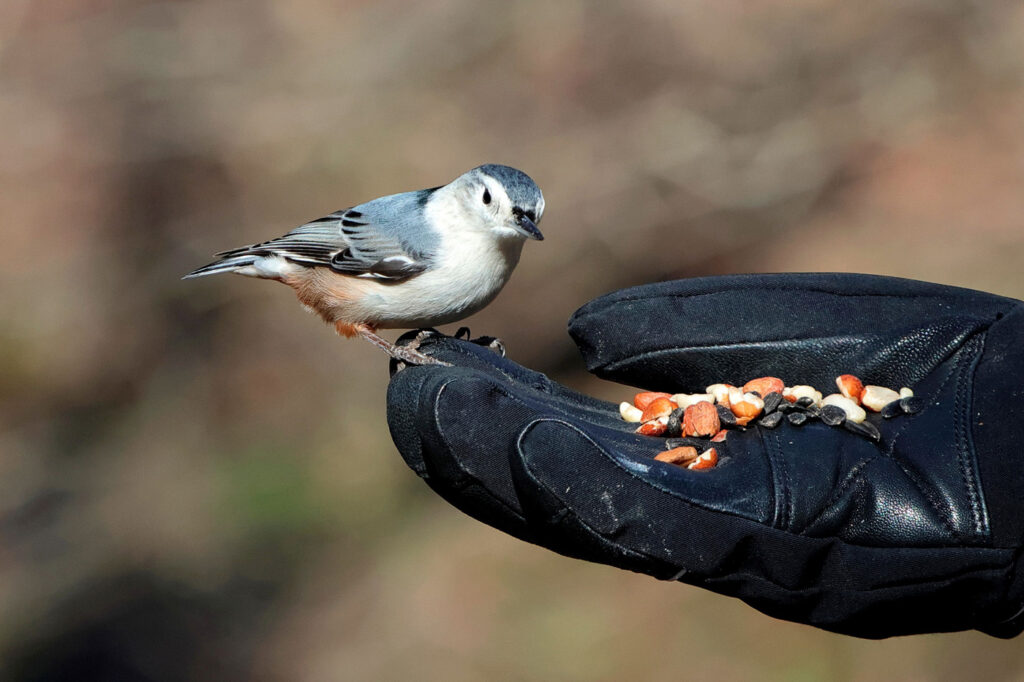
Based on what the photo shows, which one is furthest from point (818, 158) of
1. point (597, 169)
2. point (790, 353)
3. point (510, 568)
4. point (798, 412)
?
point (798, 412)

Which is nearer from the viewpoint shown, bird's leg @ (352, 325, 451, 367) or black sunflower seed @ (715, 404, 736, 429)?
black sunflower seed @ (715, 404, 736, 429)

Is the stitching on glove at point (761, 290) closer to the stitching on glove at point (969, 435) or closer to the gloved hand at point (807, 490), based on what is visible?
the gloved hand at point (807, 490)

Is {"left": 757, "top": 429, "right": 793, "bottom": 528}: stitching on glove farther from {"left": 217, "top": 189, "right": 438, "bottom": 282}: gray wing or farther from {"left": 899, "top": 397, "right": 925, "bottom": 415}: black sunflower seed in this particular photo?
{"left": 217, "top": 189, "right": 438, "bottom": 282}: gray wing

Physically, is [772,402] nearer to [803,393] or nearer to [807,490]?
[803,393]

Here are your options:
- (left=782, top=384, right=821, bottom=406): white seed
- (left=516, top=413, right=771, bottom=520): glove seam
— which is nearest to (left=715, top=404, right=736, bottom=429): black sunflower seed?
(left=782, top=384, right=821, bottom=406): white seed

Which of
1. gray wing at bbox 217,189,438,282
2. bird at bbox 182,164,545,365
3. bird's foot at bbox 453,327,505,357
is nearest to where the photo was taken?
bird at bbox 182,164,545,365

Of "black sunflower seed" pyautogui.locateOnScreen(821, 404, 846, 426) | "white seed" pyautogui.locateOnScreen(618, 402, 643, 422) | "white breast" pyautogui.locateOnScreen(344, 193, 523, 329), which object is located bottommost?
"white seed" pyautogui.locateOnScreen(618, 402, 643, 422)

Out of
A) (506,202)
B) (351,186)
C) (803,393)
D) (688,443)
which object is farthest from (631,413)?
(351,186)
